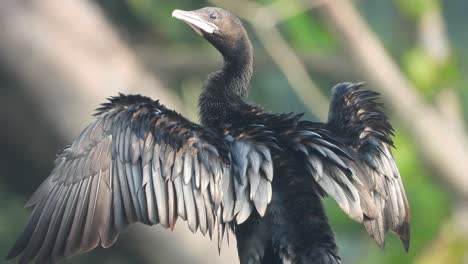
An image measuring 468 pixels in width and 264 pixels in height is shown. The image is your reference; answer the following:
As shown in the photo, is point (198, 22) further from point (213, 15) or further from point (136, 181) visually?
point (136, 181)

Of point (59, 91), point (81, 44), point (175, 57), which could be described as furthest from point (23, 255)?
point (175, 57)

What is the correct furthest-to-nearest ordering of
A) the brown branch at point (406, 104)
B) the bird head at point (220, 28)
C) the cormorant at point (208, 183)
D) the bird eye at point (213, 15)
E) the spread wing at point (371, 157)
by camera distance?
the brown branch at point (406, 104) → the bird eye at point (213, 15) → the bird head at point (220, 28) → the spread wing at point (371, 157) → the cormorant at point (208, 183)

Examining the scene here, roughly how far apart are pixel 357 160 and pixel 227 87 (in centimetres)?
86

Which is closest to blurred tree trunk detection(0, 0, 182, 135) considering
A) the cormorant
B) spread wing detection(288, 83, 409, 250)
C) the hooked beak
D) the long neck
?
the hooked beak

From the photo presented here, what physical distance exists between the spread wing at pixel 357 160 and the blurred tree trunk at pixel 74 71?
190cm

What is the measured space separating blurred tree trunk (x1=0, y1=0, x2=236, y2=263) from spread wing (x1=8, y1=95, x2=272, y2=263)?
1.97m

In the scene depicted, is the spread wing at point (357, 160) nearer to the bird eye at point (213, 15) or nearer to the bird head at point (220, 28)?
the bird head at point (220, 28)

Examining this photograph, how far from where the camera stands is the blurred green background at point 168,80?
30.9 feet

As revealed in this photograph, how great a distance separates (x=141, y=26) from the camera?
43.8 feet

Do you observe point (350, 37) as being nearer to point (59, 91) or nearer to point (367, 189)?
point (59, 91)

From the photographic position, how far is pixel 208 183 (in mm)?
→ 7027

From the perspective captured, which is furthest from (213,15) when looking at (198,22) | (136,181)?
(136,181)

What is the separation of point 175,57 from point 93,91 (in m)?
2.42

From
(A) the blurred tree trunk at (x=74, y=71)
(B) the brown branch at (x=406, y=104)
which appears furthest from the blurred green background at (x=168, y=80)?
(B) the brown branch at (x=406, y=104)
